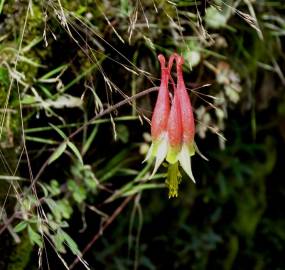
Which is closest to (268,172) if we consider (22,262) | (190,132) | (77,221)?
(77,221)

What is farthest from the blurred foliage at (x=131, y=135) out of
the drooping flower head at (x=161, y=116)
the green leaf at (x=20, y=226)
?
the drooping flower head at (x=161, y=116)

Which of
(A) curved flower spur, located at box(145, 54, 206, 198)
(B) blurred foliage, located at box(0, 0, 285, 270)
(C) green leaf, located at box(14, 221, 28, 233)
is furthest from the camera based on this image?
(B) blurred foliage, located at box(0, 0, 285, 270)

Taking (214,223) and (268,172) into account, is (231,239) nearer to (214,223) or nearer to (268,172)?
(214,223)

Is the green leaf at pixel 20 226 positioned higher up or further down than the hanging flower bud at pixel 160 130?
further down

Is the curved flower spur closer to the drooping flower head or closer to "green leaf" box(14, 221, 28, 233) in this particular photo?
the drooping flower head

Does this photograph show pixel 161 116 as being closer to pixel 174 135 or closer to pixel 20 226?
pixel 174 135

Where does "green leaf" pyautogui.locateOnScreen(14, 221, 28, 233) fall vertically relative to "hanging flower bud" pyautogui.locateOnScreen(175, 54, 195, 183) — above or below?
below

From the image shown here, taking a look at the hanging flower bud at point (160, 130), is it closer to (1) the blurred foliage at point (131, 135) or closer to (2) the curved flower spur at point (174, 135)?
(2) the curved flower spur at point (174, 135)

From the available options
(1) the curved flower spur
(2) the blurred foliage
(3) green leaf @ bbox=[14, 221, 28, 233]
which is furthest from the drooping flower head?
(3) green leaf @ bbox=[14, 221, 28, 233]

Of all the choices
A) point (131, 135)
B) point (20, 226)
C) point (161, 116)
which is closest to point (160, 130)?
point (161, 116)

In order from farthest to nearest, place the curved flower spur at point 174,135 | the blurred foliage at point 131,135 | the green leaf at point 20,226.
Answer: the blurred foliage at point 131,135 → the green leaf at point 20,226 → the curved flower spur at point 174,135
